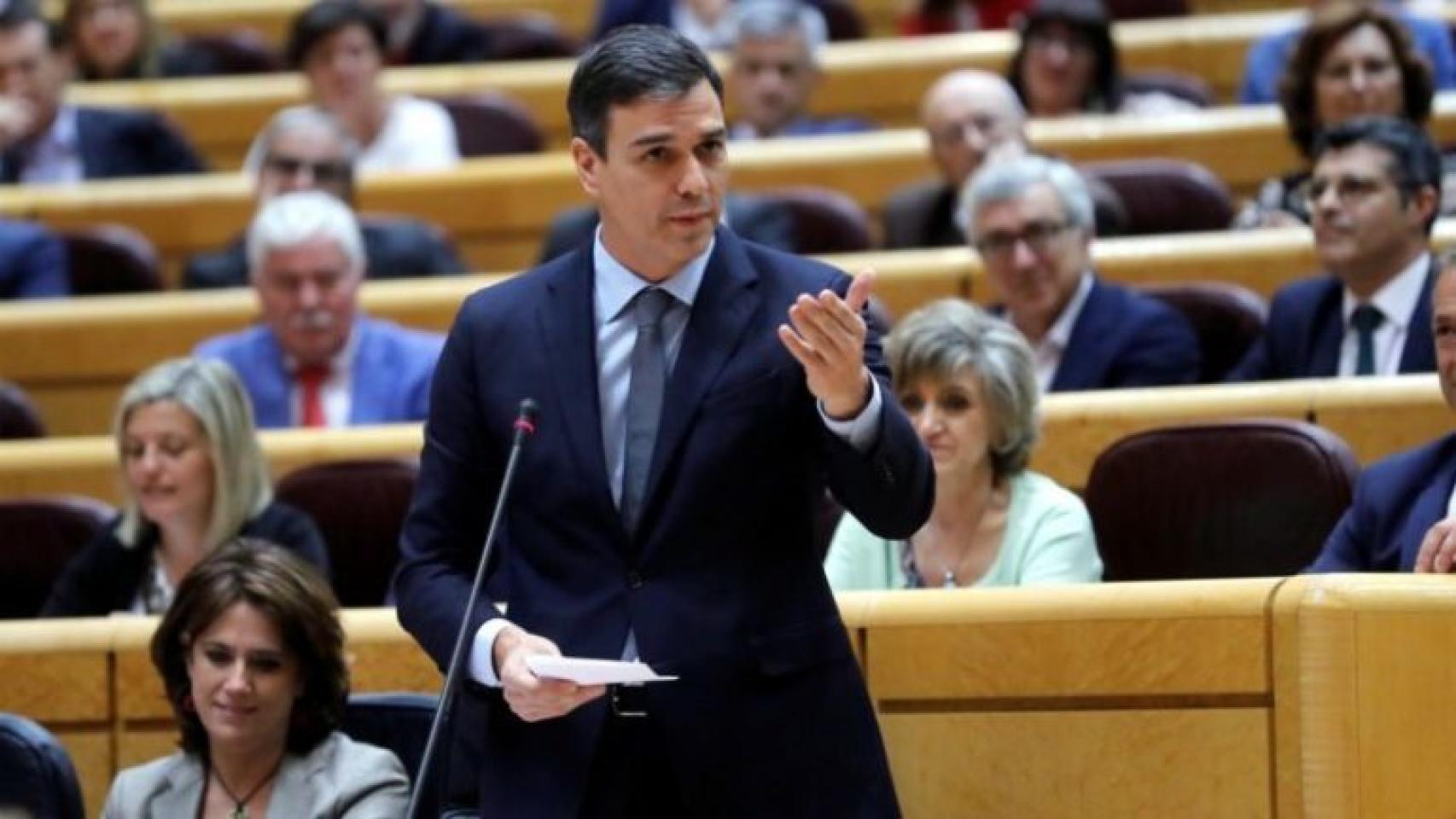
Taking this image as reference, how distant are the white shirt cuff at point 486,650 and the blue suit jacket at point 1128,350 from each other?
180 centimetres

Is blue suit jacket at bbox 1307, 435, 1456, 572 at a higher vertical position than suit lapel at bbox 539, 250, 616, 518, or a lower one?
lower

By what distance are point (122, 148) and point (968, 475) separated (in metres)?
3.01

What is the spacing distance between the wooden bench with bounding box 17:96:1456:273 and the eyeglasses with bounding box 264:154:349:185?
352mm

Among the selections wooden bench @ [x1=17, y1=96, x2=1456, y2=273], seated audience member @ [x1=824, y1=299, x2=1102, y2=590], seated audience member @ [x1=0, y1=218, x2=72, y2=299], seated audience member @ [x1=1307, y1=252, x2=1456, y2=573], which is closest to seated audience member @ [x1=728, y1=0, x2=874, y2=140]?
wooden bench @ [x1=17, y1=96, x2=1456, y2=273]

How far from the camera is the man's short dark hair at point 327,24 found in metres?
5.34

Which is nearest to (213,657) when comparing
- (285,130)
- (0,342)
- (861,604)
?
(861,604)

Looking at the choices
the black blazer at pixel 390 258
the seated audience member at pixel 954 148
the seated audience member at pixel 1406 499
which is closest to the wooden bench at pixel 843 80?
the seated audience member at pixel 954 148

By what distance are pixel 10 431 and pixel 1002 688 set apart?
209 cm

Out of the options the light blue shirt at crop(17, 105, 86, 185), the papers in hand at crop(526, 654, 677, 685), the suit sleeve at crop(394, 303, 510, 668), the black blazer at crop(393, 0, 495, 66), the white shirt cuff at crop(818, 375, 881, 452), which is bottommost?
the light blue shirt at crop(17, 105, 86, 185)

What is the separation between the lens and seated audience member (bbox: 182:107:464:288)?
4707 mm

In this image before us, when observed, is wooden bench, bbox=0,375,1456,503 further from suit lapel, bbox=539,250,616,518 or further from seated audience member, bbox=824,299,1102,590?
suit lapel, bbox=539,250,616,518

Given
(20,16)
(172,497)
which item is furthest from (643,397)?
(20,16)

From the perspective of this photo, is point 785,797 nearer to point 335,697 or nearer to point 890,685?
point 890,685

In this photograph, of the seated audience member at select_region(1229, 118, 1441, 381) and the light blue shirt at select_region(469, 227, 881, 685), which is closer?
the light blue shirt at select_region(469, 227, 881, 685)
